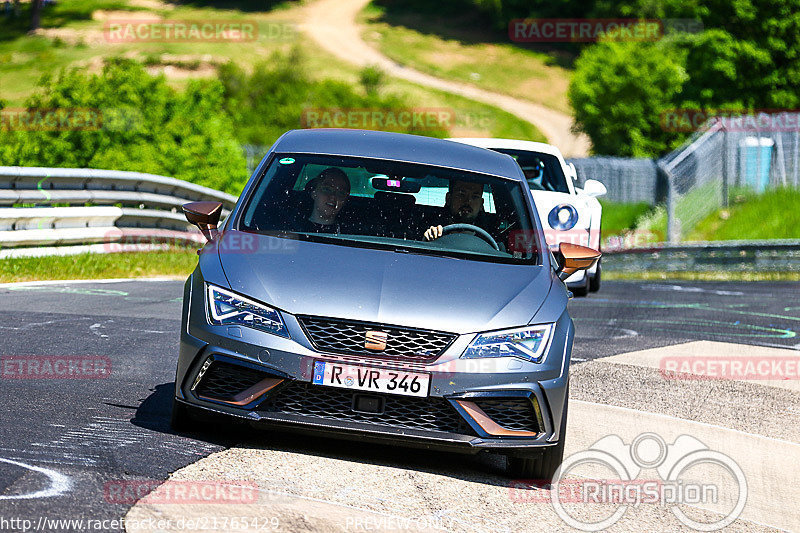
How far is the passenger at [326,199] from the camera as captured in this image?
20.8 ft

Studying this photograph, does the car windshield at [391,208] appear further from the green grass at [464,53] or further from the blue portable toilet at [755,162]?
the green grass at [464,53]

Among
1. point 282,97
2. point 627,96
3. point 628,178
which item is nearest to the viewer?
point 628,178

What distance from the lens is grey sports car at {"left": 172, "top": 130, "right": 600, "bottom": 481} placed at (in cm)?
539

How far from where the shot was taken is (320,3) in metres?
122

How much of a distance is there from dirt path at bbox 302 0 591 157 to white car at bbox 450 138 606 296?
201 feet

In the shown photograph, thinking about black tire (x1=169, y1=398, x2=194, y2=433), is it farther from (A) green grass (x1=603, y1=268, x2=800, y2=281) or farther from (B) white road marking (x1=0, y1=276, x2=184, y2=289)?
(A) green grass (x1=603, y1=268, x2=800, y2=281)

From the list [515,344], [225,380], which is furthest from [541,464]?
[225,380]

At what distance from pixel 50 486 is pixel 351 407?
1.36 meters

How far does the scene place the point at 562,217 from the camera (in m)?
13.0
